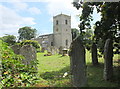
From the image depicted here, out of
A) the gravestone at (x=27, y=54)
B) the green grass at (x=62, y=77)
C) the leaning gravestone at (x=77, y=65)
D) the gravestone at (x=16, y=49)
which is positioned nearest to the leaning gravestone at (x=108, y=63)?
the green grass at (x=62, y=77)

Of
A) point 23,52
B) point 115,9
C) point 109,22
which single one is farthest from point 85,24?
point 23,52

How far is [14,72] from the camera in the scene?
4270 mm

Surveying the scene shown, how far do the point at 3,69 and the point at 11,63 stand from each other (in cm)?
34

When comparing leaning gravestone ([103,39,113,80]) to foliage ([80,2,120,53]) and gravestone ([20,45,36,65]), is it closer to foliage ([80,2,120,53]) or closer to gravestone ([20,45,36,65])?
foliage ([80,2,120,53])

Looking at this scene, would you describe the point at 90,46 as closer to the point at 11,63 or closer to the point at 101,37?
the point at 101,37

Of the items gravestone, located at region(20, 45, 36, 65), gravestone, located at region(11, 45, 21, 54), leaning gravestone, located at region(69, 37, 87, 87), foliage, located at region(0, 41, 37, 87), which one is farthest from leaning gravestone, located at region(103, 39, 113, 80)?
gravestone, located at region(11, 45, 21, 54)

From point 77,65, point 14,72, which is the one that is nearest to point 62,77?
point 77,65

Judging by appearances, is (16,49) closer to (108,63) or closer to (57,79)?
(57,79)

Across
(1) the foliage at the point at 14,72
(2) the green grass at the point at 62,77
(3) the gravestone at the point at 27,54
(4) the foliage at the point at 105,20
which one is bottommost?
(2) the green grass at the point at 62,77

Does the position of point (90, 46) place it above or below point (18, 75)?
above

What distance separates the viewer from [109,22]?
235 inches

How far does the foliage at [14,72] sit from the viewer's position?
12.5ft

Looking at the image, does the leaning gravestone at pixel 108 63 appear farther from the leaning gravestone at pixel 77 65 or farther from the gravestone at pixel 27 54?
the gravestone at pixel 27 54

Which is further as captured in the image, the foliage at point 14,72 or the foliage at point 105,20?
the foliage at point 105,20
